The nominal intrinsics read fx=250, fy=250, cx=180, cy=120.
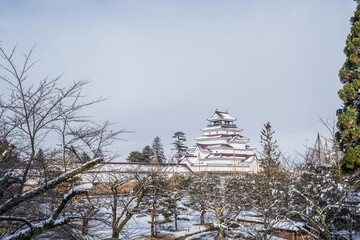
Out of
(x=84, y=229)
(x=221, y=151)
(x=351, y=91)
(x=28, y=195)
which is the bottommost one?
(x=84, y=229)

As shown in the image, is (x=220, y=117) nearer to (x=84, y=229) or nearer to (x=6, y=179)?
(x=84, y=229)

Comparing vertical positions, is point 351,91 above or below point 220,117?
below

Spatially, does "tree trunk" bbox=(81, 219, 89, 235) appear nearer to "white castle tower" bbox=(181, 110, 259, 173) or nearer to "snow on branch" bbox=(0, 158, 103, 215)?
"snow on branch" bbox=(0, 158, 103, 215)

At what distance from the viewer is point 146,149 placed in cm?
4978

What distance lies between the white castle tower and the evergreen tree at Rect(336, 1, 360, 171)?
2436cm

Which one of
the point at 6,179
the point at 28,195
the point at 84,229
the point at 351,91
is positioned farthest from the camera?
the point at 351,91

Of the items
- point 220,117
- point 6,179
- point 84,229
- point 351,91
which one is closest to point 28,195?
point 6,179

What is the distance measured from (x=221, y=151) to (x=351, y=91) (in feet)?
114

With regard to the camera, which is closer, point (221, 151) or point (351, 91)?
point (351, 91)

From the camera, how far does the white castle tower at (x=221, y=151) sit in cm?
4312

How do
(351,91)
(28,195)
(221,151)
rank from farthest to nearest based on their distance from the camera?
(221,151) → (351,91) → (28,195)

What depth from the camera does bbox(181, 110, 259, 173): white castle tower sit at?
43.1 m

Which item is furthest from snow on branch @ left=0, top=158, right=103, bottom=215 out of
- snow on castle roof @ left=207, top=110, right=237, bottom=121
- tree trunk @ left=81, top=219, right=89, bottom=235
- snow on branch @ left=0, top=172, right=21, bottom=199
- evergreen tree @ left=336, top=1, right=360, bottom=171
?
snow on castle roof @ left=207, top=110, right=237, bottom=121

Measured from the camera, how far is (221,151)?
1870 inches
